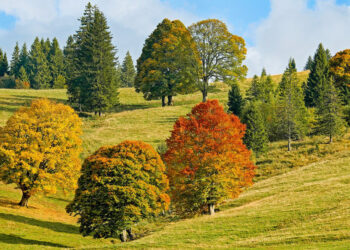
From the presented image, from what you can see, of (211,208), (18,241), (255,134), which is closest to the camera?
(18,241)

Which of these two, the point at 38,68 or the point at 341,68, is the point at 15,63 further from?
the point at 341,68

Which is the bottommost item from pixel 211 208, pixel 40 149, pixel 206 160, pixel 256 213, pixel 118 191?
pixel 211 208

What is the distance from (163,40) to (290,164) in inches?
1618

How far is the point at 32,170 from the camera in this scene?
38.3 m

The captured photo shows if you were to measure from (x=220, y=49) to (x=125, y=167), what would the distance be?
41.4 meters

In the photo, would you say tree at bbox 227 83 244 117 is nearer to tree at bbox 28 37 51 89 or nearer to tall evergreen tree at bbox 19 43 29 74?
tree at bbox 28 37 51 89

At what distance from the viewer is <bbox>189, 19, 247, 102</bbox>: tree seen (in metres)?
68.6

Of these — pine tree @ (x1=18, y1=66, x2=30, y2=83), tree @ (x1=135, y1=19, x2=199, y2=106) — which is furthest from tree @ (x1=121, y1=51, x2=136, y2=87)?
tree @ (x1=135, y1=19, x2=199, y2=106)

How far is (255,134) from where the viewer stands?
59094 mm

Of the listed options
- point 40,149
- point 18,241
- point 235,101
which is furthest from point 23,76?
point 18,241

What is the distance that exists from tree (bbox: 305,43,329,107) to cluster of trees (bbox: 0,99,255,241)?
193ft

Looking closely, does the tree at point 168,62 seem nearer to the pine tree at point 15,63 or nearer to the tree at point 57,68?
the tree at point 57,68

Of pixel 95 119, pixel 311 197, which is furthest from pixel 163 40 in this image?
pixel 311 197

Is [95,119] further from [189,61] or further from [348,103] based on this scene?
[348,103]
